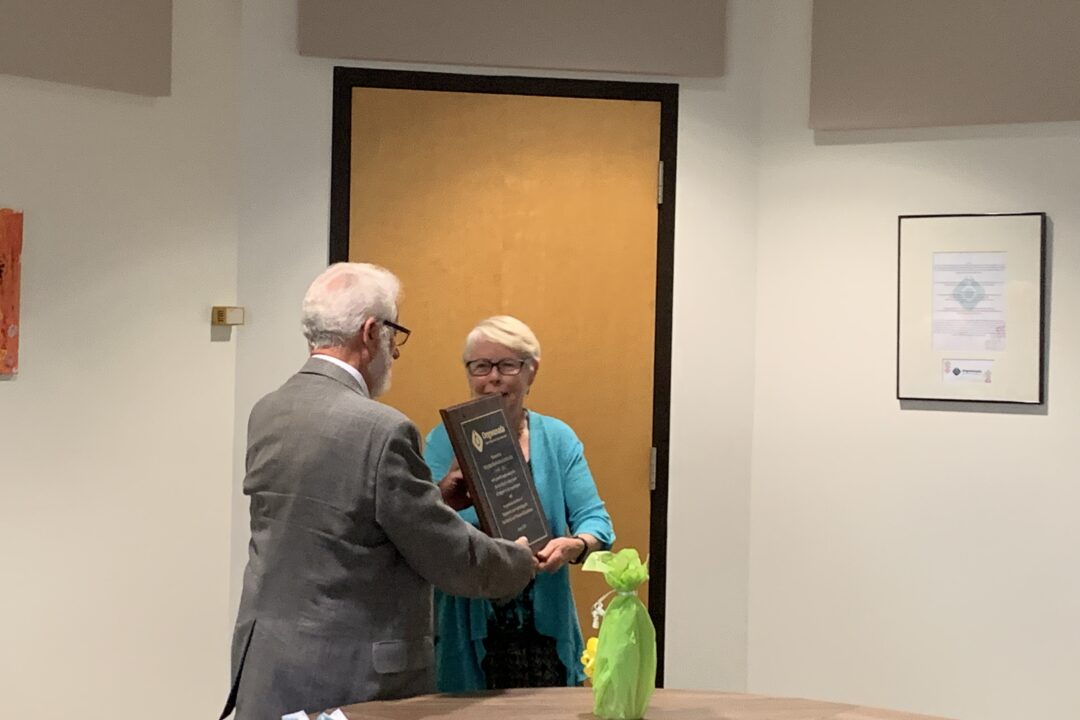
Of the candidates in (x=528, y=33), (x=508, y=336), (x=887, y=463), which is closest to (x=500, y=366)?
(x=508, y=336)

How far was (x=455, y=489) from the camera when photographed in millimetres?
2809

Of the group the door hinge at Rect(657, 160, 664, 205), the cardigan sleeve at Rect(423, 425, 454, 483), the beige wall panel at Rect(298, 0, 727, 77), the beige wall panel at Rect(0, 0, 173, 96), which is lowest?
the cardigan sleeve at Rect(423, 425, 454, 483)

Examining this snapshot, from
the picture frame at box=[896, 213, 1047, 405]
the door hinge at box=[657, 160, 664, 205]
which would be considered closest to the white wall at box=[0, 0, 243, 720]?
the door hinge at box=[657, 160, 664, 205]

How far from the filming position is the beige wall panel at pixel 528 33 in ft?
12.4

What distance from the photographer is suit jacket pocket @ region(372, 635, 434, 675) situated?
7.39ft

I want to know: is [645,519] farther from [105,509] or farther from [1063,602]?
[105,509]

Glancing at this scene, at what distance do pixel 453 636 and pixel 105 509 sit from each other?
1.34m

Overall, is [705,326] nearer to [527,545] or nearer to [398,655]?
[527,545]

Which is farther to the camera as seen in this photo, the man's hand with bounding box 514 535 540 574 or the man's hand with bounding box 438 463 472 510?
the man's hand with bounding box 438 463 472 510

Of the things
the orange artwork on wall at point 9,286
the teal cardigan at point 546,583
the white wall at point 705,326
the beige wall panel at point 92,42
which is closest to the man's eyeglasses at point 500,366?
the teal cardigan at point 546,583

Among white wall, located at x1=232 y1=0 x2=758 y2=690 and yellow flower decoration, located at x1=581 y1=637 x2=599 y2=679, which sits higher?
white wall, located at x1=232 y1=0 x2=758 y2=690

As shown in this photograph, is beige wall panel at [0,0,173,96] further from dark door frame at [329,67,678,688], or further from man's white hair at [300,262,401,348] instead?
man's white hair at [300,262,401,348]

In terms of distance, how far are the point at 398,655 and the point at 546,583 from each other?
63 cm

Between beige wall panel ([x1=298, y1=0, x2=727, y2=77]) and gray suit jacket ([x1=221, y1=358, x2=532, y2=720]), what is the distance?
1834mm
